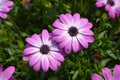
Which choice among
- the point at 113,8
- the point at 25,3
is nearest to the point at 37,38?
the point at 25,3

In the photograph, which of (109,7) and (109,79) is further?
(109,7)

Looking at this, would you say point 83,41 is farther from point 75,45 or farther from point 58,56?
point 58,56

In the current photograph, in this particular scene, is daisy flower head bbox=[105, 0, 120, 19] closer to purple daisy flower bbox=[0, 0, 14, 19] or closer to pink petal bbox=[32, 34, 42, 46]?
pink petal bbox=[32, 34, 42, 46]

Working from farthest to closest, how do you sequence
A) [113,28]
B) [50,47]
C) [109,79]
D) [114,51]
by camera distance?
[113,28]
[114,51]
[50,47]
[109,79]

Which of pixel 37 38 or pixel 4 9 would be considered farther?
pixel 4 9

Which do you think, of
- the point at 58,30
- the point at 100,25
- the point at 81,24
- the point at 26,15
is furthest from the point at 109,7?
the point at 26,15

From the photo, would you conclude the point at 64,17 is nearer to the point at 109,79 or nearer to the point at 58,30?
the point at 58,30
